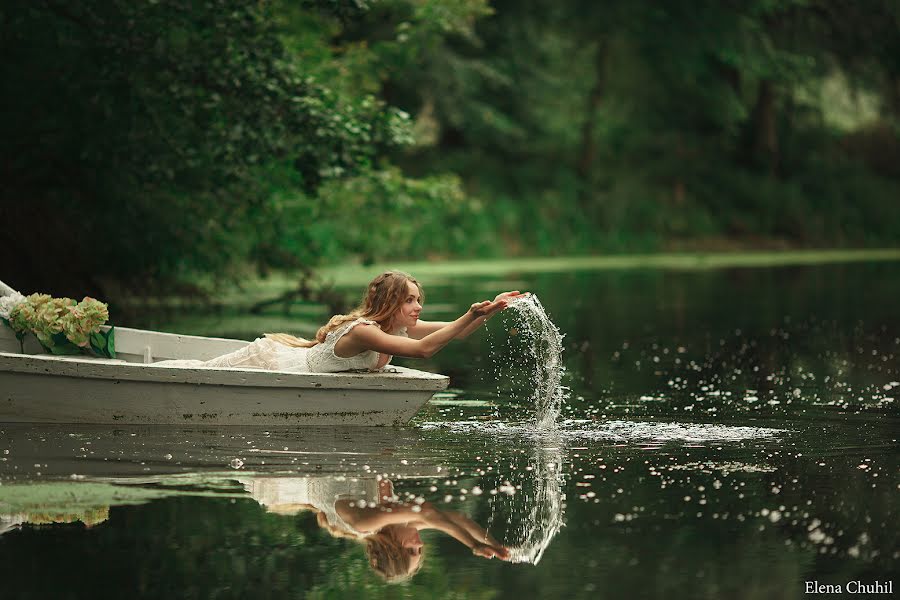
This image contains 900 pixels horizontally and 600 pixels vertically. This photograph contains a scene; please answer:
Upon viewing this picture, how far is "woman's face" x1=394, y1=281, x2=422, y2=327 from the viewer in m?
10.4

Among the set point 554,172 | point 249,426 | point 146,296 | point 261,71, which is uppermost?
point 554,172

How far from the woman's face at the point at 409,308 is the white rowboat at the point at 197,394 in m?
0.36

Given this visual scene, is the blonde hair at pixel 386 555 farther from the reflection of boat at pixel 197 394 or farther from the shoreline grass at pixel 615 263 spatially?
the shoreline grass at pixel 615 263

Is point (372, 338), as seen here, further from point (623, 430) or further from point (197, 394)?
point (623, 430)

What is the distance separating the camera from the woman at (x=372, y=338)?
400 inches

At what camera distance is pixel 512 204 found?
127 ft

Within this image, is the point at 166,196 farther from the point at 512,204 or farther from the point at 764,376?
the point at 512,204

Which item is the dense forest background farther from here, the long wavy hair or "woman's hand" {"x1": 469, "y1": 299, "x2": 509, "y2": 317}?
"woman's hand" {"x1": 469, "y1": 299, "x2": 509, "y2": 317}

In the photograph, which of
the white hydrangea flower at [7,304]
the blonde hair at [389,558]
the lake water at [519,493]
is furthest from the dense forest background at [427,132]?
the blonde hair at [389,558]

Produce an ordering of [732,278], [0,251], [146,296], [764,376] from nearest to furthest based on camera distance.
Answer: [764,376]
[0,251]
[146,296]
[732,278]

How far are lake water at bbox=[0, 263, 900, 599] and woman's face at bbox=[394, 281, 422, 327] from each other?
0.73 m

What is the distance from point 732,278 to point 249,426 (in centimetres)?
2090

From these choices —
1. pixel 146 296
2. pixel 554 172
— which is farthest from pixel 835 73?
pixel 146 296

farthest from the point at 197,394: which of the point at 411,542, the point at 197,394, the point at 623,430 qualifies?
the point at 411,542
